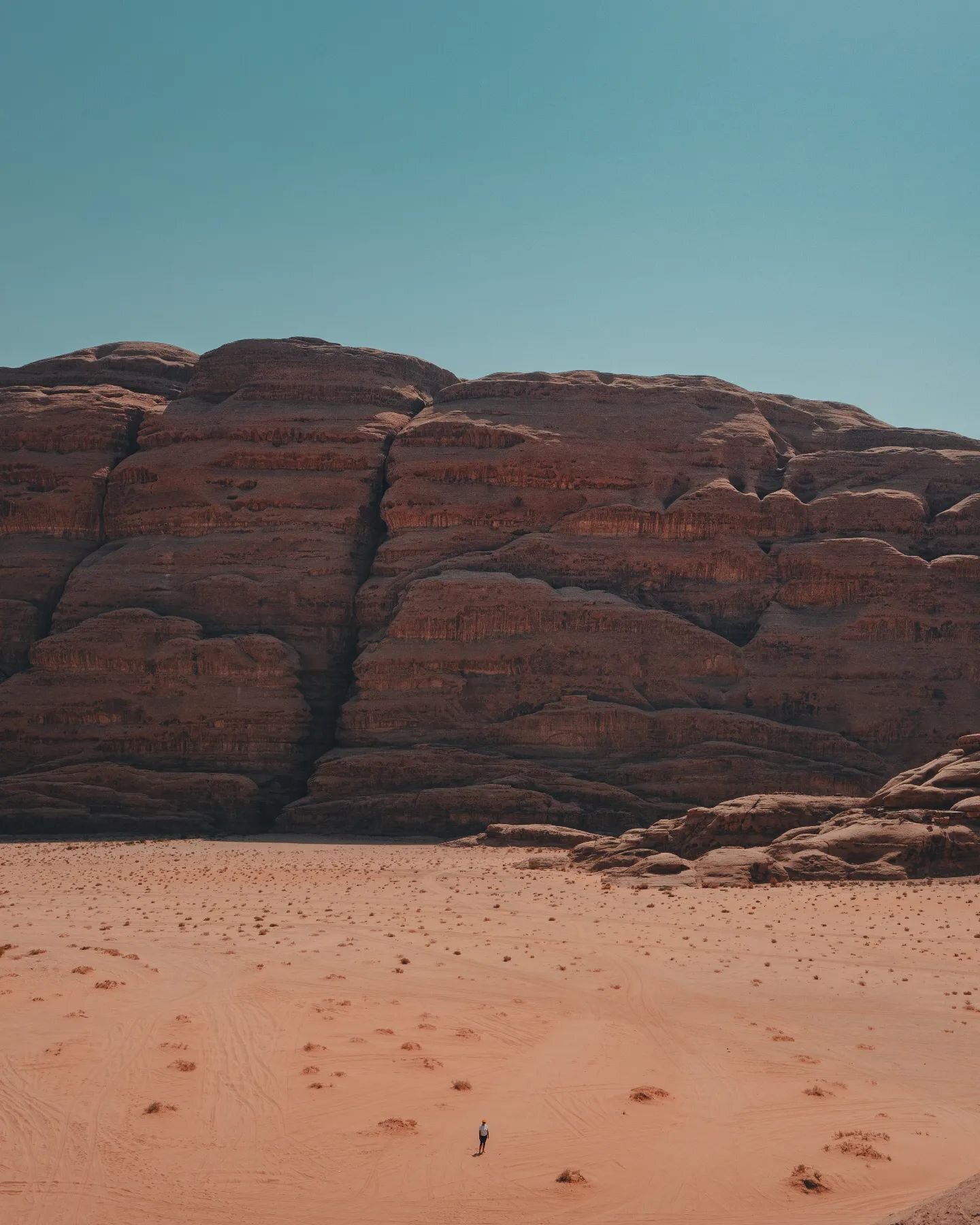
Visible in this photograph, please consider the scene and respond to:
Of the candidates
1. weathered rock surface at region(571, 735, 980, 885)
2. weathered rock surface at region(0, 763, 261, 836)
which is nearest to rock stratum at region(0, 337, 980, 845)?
weathered rock surface at region(0, 763, 261, 836)

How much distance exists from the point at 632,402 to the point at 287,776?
2337 centimetres

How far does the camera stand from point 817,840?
2722 centimetres

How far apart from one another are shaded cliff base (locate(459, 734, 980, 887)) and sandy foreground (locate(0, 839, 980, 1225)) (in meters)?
3.45

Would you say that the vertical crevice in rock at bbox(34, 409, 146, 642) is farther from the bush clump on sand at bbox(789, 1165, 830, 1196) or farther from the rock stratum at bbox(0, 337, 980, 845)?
the bush clump on sand at bbox(789, 1165, 830, 1196)

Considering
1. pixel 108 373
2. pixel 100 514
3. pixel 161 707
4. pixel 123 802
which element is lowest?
pixel 123 802

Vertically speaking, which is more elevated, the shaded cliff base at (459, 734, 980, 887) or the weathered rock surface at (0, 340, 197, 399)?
the weathered rock surface at (0, 340, 197, 399)

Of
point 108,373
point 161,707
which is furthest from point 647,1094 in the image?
point 108,373

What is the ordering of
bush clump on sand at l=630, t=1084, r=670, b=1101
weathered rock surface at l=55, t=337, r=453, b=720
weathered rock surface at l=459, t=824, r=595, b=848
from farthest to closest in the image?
weathered rock surface at l=55, t=337, r=453, b=720 < weathered rock surface at l=459, t=824, r=595, b=848 < bush clump on sand at l=630, t=1084, r=670, b=1101

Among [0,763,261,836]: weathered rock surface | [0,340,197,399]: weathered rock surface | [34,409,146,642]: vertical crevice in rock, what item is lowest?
[0,763,261,836]: weathered rock surface

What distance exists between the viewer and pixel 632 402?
52.4m

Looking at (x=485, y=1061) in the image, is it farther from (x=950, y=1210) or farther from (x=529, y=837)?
(x=529, y=837)

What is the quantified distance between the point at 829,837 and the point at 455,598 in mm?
20983

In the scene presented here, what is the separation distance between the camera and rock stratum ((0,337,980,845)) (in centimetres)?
4206

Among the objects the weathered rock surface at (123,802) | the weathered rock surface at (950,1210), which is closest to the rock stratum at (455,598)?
the weathered rock surface at (123,802)
